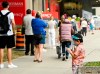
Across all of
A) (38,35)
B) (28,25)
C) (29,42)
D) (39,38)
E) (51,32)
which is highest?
(28,25)

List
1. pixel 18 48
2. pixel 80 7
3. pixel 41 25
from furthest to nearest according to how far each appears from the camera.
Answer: pixel 80 7 < pixel 18 48 < pixel 41 25

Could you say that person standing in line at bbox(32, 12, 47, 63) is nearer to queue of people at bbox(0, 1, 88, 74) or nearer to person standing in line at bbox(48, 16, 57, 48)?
queue of people at bbox(0, 1, 88, 74)

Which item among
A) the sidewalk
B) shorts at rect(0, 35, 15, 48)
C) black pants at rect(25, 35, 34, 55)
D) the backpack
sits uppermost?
the backpack

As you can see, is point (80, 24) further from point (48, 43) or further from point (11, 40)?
point (11, 40)

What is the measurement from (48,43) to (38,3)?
65.9 ft

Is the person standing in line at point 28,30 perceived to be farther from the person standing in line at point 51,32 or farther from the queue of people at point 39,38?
the person standing in line at point 51,32

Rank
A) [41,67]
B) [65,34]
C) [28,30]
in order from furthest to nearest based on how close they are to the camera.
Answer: [28,30] → [65,34] → [41,67]

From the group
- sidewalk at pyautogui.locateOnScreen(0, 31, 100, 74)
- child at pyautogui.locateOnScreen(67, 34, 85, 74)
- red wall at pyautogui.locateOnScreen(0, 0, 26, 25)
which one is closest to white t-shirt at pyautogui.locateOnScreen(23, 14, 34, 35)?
sidewalk at pyautogui.locateOnScreen(0, 31, 100, 74)

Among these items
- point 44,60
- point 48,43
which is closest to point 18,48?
point 48,43

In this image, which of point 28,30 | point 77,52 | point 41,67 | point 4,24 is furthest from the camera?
point 28,30

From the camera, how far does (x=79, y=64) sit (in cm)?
1064

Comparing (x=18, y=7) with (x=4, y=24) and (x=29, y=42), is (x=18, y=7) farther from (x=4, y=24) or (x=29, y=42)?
(x=4, y=24)

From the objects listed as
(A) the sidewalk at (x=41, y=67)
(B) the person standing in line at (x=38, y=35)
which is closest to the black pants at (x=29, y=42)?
(A) the sidewalk at (x=41, y=67)

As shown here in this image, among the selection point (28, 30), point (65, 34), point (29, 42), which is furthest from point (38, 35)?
point (29, 42)
